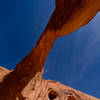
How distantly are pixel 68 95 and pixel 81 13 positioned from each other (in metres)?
12.0

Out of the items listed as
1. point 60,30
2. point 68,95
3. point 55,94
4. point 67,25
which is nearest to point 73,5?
point 67,25

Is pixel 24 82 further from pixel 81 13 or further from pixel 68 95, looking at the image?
pixel 68 95

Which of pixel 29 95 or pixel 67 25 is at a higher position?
pixel 67 25

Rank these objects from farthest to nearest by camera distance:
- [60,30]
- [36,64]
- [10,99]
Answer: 1. [36,64]
2. [60,30]
3. [10,99]

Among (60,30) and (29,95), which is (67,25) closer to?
(60,30)

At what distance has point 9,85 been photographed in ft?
19.1

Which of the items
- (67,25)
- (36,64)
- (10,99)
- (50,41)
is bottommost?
(10,99)

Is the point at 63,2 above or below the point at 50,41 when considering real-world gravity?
above

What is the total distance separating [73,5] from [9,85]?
6.66 meters

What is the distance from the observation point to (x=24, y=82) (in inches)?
233

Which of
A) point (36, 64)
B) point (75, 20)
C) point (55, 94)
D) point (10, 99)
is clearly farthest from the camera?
point (55, 94)

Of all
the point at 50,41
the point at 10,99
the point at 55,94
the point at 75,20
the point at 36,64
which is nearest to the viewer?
the point at 10,99

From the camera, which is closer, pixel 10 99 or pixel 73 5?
pixel 10 99

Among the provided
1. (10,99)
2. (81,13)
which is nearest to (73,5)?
(81,13)
